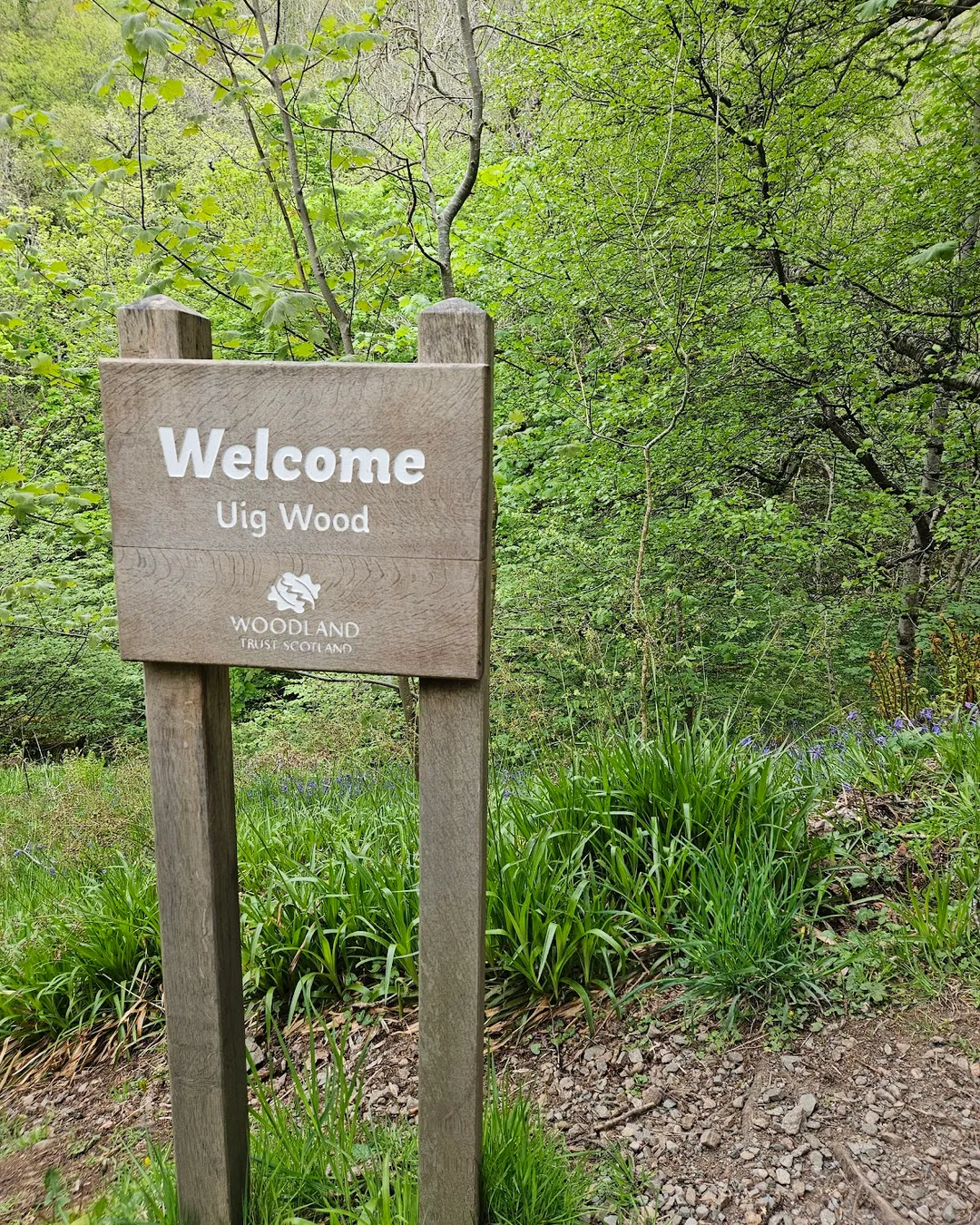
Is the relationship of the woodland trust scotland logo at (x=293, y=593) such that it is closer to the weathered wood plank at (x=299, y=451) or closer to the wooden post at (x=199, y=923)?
the weathered wood plank at (x=299, y=451)

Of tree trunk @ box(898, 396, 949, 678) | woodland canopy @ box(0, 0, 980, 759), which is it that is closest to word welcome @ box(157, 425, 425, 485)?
woodland canopy @ box(0, 0, 980, 759)

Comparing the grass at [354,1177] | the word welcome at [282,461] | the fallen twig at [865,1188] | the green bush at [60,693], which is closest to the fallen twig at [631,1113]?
the grass at [354,1177]

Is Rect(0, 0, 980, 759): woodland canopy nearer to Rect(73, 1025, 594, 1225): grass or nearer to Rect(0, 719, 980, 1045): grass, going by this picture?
Rect(0, 719, 980, 1045): grass

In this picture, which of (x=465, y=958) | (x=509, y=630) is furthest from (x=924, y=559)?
(x=465, y=958)

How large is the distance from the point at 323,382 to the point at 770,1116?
193 centimetres

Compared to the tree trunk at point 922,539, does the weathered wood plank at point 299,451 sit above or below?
above

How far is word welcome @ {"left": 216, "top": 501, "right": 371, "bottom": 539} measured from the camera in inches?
55.2

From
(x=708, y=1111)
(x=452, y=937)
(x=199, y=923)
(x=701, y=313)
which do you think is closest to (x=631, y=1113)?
(x=708, y=1111)

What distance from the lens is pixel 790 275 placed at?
630 cm

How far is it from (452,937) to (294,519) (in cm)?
85

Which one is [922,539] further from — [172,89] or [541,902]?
[172,89]

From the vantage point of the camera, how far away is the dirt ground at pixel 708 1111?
5.52 feet

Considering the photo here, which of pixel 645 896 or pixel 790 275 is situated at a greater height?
pixel 790 275

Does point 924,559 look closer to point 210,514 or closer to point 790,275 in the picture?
point 790,275
